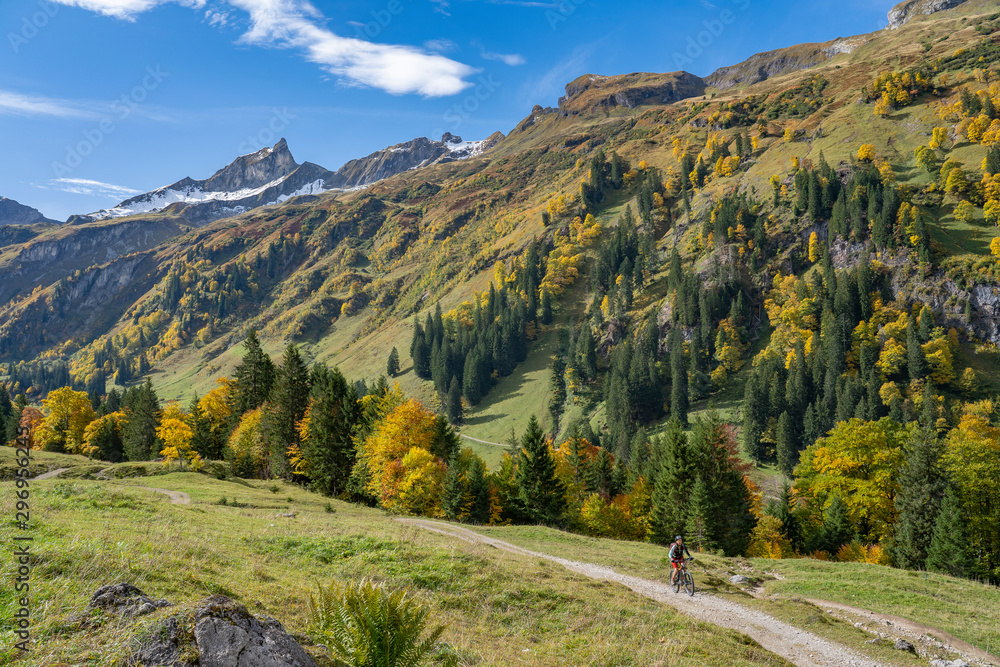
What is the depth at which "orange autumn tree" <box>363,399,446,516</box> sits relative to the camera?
5344cm

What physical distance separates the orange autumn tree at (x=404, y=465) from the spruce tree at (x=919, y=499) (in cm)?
4514

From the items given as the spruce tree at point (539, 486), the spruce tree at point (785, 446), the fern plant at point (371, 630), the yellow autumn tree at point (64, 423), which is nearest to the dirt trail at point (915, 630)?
the fern plant at point (371, 630)

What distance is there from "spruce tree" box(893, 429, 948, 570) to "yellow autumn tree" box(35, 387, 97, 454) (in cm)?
11497

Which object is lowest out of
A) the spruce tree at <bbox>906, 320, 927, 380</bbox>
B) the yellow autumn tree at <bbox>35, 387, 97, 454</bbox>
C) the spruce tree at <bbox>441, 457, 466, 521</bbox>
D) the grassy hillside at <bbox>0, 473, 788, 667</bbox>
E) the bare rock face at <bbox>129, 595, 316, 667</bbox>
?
the yellow autumn tree at <bbox>35, 387, 97, 454</bbox>

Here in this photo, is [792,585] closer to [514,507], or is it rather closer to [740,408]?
[514,507]

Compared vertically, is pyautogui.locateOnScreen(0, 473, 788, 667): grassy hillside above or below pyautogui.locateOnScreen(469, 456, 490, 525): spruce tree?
above

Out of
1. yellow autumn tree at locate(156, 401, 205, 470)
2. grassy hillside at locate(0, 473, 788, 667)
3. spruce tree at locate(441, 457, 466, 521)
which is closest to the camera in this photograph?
grassy hillside at locate(0, 473, 788, 667)

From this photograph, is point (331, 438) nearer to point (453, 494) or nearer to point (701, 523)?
point (453, 494)

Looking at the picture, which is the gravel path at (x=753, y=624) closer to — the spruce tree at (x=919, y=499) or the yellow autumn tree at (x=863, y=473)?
the spruce tree at (x=919, y=499)

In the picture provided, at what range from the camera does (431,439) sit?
62281 mm

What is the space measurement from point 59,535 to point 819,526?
67.8m

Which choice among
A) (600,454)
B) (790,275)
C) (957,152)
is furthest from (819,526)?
(957,152)

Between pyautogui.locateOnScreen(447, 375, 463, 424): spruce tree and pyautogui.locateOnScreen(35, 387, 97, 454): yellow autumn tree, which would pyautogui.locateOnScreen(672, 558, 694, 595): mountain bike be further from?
pyautogui.locateOnScreen(447, 375, 463, 424): spruce tree

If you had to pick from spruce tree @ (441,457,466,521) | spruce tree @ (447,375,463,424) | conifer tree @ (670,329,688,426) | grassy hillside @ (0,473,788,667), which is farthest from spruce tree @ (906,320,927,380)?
grassy hillside @ (0,473,788,667)
